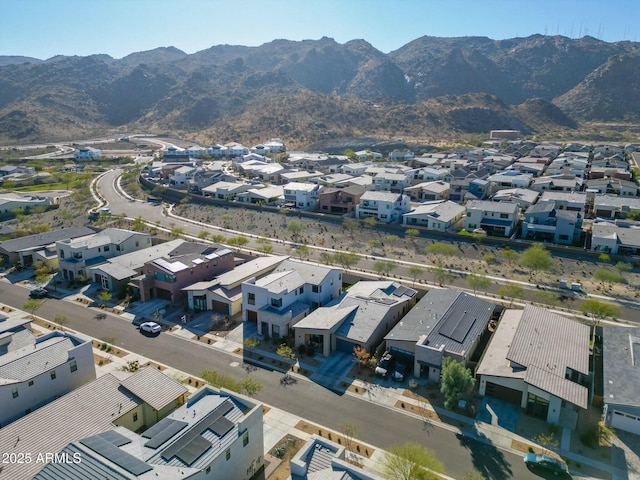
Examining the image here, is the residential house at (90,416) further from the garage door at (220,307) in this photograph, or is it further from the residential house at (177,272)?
the residential house at (177,272)

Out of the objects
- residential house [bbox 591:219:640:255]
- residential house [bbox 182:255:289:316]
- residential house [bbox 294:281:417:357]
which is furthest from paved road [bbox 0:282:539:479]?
residential house [bbox 591:219:640:255]

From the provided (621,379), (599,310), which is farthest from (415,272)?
(621,379)

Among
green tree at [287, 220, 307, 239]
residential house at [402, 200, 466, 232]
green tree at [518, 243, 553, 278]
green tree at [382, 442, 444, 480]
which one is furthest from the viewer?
green tree at [287, 220, 307, 239]

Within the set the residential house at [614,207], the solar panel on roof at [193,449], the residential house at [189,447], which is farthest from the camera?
the residential house at [614,207]

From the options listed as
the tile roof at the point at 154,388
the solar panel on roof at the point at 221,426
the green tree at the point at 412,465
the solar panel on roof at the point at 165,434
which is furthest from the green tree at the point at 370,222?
the solar panel on roof at the point at 165,434

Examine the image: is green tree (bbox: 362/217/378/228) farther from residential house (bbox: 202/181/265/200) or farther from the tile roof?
the tile roof

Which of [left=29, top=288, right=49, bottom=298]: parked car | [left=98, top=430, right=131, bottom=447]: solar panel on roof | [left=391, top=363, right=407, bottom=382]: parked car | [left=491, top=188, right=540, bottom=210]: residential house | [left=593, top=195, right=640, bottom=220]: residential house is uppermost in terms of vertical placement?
[left=491, top=188, right=540, bottom=210]: residential house
